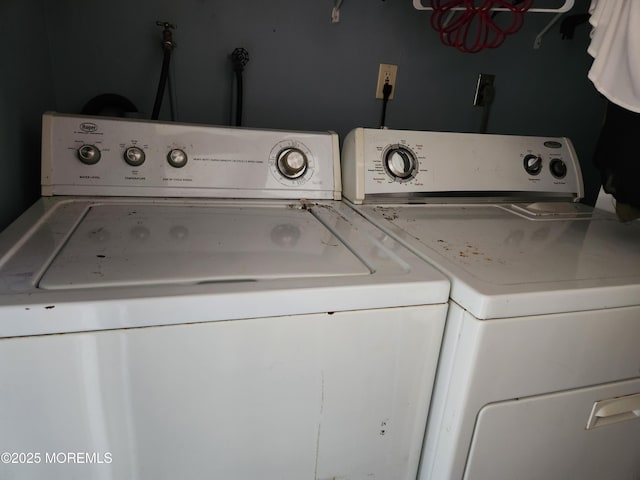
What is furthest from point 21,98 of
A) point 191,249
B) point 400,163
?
point 400,163

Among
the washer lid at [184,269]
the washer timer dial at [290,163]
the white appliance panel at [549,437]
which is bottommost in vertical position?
the white appliance panel at [549,437]

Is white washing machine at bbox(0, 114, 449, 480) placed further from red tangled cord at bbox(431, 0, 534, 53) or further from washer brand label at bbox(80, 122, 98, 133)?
red tangled cord at bbox(431, 0, 534, 53)

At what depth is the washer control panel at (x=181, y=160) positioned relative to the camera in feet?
A: 3.22

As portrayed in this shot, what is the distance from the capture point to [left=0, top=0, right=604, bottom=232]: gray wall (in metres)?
1.21

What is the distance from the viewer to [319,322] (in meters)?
0.64

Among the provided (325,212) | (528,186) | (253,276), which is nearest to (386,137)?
(325,212)

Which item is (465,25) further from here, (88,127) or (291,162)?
(88,127)

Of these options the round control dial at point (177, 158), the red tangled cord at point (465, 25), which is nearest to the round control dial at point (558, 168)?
the red tangled cord at point (465, 25)

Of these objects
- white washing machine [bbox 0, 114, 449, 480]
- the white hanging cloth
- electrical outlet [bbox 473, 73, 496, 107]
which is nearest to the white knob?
white washing machine [bbox 0, 114, 449, 480]

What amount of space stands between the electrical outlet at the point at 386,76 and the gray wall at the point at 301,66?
20 mm

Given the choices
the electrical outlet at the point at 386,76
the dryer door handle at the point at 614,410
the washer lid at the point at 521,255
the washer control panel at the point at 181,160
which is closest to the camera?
the washer lid at the point at 521,255

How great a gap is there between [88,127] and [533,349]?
41.3 inches

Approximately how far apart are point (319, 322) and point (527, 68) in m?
1.54

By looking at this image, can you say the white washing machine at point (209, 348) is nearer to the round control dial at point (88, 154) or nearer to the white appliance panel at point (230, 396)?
the white appliance panel at point (230, 396)
